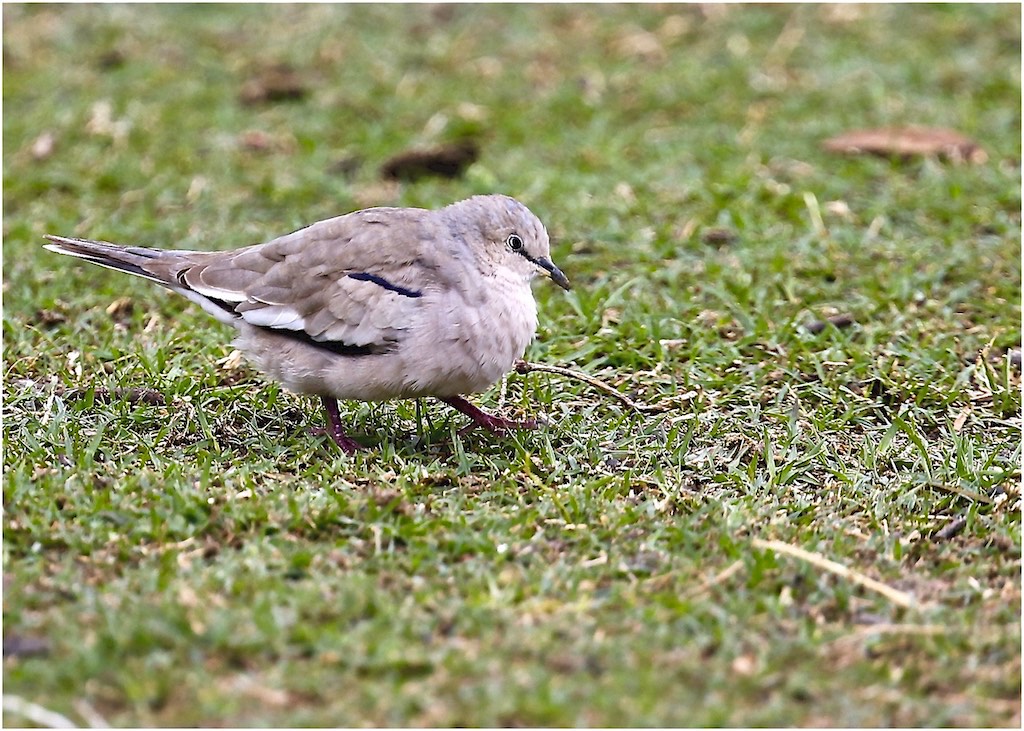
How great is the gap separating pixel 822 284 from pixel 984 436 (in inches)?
55.0

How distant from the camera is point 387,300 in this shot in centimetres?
455

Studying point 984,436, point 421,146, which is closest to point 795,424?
point 984,436

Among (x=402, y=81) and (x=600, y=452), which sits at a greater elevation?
(x=402, y=81)

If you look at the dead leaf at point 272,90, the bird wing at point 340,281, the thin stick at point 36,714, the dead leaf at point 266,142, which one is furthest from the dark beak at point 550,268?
the dead leaf at point 272,90

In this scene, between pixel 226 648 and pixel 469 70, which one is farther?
pixel 469 70

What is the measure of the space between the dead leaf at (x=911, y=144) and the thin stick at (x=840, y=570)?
4.24 m

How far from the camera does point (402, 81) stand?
899 cm

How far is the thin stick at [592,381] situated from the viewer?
511cm

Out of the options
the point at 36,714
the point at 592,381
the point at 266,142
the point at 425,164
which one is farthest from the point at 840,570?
the point at 266,142

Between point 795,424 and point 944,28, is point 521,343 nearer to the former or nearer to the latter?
point 795,424

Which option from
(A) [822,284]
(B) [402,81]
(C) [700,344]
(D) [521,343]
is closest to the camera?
(D) [521,343]

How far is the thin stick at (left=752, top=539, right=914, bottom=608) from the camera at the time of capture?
3.66 meters

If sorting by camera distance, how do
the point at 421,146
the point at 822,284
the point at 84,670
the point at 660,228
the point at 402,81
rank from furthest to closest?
the point at 402,81 → the point at 421,146 → the point at 660,228 → the point at 822,284 → the point at 84,670

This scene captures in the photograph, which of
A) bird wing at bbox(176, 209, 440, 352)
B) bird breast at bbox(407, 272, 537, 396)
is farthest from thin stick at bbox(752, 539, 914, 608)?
bird wing at bbox(176, 209, 440, 352)
